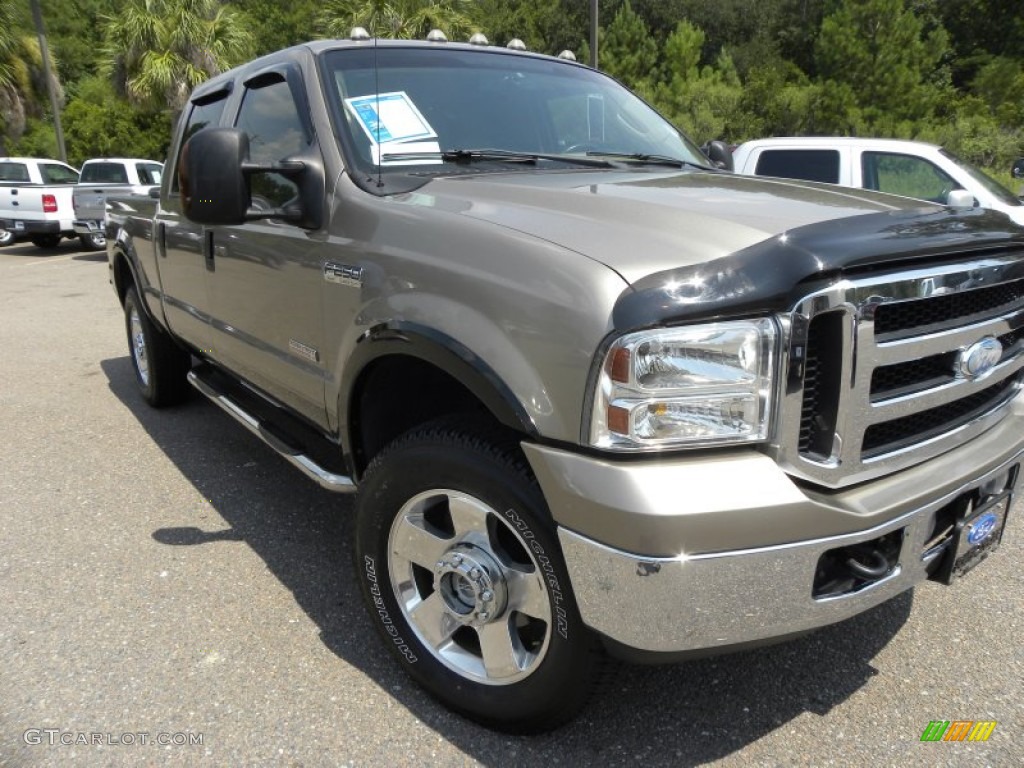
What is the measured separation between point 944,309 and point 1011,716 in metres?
1.26

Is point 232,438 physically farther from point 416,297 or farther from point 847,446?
point 847,446

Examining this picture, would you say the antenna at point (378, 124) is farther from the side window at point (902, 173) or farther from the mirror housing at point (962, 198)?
the side window at point (902, 173)

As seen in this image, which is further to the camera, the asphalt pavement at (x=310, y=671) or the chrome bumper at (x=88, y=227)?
the chrome bumper at (x=88, y=227)

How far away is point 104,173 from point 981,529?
16945mm

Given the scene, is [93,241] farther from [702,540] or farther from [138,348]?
[702,540]

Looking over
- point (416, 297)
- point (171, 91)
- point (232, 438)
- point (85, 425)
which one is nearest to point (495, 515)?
point (416, 297)

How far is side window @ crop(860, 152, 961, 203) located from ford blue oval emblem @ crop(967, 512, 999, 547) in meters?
6.16

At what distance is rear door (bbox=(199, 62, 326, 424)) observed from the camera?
269cm

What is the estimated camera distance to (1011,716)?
2262 mm

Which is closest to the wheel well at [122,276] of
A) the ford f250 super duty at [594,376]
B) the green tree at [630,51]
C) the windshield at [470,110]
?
the ford f250 super duty at [594,376]

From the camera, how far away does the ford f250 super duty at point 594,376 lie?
5.38ft

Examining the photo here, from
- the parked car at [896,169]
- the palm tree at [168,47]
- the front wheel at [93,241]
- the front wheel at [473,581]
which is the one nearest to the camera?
the front wheel at [473,581]

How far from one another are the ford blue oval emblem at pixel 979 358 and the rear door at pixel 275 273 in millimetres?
1896

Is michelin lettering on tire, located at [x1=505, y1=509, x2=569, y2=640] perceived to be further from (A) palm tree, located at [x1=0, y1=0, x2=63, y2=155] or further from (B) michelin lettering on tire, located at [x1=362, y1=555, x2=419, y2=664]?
(A) palm tree, located at [x1=0, y1=0, x2=63, y2=155]
